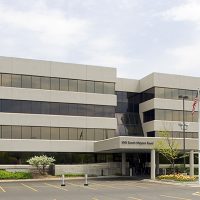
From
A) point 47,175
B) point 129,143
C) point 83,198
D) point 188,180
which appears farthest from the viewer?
point 47,175

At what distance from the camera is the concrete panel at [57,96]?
181 feet

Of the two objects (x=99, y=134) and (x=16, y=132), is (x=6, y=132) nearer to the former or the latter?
(x=16, y=132)

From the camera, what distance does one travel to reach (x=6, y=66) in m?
55.1

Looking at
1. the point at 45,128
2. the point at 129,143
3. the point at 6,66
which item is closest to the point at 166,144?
the point at 129,143

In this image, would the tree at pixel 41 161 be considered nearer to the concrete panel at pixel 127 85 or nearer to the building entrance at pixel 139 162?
the building entrance at pixel 139 162

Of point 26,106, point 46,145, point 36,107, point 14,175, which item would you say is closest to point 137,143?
point 46,145

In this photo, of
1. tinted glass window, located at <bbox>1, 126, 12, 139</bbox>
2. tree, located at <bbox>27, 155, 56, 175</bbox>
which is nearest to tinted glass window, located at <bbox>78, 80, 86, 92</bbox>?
tree, located at <bbox>27, 155, 56, 175</bbox>

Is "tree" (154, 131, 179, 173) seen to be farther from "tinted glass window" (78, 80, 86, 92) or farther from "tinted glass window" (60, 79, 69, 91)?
"tinted glass window" (60, 79, 69, 91)

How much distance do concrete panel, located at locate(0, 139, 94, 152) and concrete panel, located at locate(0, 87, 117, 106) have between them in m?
5.03

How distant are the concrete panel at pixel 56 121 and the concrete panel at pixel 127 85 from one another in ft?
21.3

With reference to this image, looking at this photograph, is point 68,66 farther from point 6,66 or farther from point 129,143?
point 129,143

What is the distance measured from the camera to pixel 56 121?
186 feet

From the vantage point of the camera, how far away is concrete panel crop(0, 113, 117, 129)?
54734mm

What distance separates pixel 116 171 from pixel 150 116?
9.28 metres
